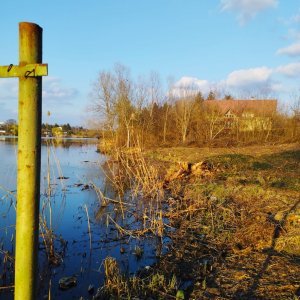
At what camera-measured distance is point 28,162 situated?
2377 millimetres

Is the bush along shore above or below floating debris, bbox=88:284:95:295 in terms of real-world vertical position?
above

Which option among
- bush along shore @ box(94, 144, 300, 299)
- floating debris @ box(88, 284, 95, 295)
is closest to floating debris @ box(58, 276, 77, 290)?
floating debris @ box(88, 284, 95, 295)

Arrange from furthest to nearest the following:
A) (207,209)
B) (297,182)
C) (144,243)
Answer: (297,182)
(207,209)
(144,243)

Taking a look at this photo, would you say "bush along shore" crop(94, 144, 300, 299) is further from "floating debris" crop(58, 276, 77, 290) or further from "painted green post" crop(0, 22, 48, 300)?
"painted green post" crop(0, 22, 48, 300)

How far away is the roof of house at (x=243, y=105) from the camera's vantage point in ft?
109

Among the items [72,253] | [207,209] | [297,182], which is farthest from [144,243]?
[297,182]

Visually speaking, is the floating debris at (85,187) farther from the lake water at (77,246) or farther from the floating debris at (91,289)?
the floating debris at (91,289)

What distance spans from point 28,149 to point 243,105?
115ft

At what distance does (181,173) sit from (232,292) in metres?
10.1

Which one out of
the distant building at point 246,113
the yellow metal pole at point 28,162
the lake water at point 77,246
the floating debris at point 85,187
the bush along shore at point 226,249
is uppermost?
the distant building at point 246,113

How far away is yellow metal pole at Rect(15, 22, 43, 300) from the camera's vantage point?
2305mm

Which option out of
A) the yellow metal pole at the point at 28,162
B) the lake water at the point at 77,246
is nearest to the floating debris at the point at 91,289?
the lake water at the point at 77,246

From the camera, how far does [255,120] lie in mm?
32562

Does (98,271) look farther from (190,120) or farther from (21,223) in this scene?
(190,120)
